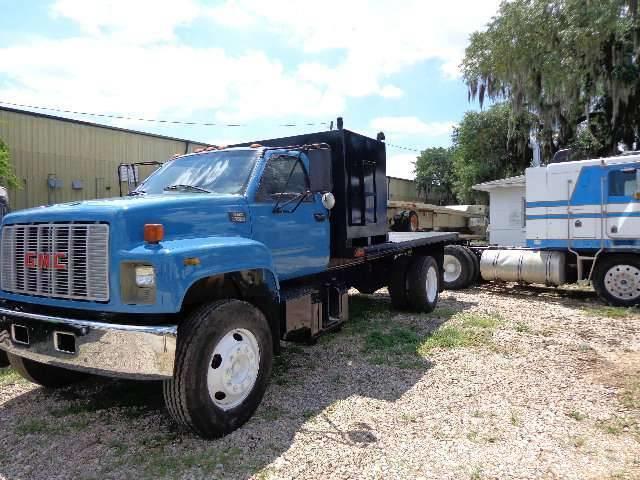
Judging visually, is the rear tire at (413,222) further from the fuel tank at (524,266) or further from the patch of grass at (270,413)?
the patch of grass at (270,413)

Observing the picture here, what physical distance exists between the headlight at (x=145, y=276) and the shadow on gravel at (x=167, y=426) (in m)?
1.22

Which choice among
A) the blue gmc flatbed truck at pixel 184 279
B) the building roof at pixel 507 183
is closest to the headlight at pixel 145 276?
the blue gmc flatbed truck at pixel 184 279

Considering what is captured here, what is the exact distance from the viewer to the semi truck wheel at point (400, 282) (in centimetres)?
840

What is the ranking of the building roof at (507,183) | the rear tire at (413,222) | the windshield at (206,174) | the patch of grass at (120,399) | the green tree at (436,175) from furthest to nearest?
the green tree at (436,175), the rear tire at (413,222), the building roof at (507,183), the windshield at (206,174), the patch of grass at (120,399)

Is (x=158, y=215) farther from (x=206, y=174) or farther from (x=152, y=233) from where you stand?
(x=206, y=174)

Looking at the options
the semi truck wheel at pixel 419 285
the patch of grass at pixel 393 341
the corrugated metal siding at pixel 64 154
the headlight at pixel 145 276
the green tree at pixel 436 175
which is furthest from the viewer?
the green tree at pixel 436 175

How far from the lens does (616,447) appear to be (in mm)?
3773

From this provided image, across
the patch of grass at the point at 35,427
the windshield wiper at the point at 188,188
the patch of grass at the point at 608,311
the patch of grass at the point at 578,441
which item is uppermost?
the windshield wiper at the point at 188,188

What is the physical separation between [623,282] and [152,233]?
8983 mm

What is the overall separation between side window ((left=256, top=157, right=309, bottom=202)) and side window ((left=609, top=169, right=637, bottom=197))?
7016 mm

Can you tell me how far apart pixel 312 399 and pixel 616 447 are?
7.99ft

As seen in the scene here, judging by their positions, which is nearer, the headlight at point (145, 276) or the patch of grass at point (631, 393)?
the headlight at point (145, 276)

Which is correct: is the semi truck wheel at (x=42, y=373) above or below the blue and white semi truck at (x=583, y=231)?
below

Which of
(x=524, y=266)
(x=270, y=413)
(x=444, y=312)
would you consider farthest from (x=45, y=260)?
(x=524, y=266)
